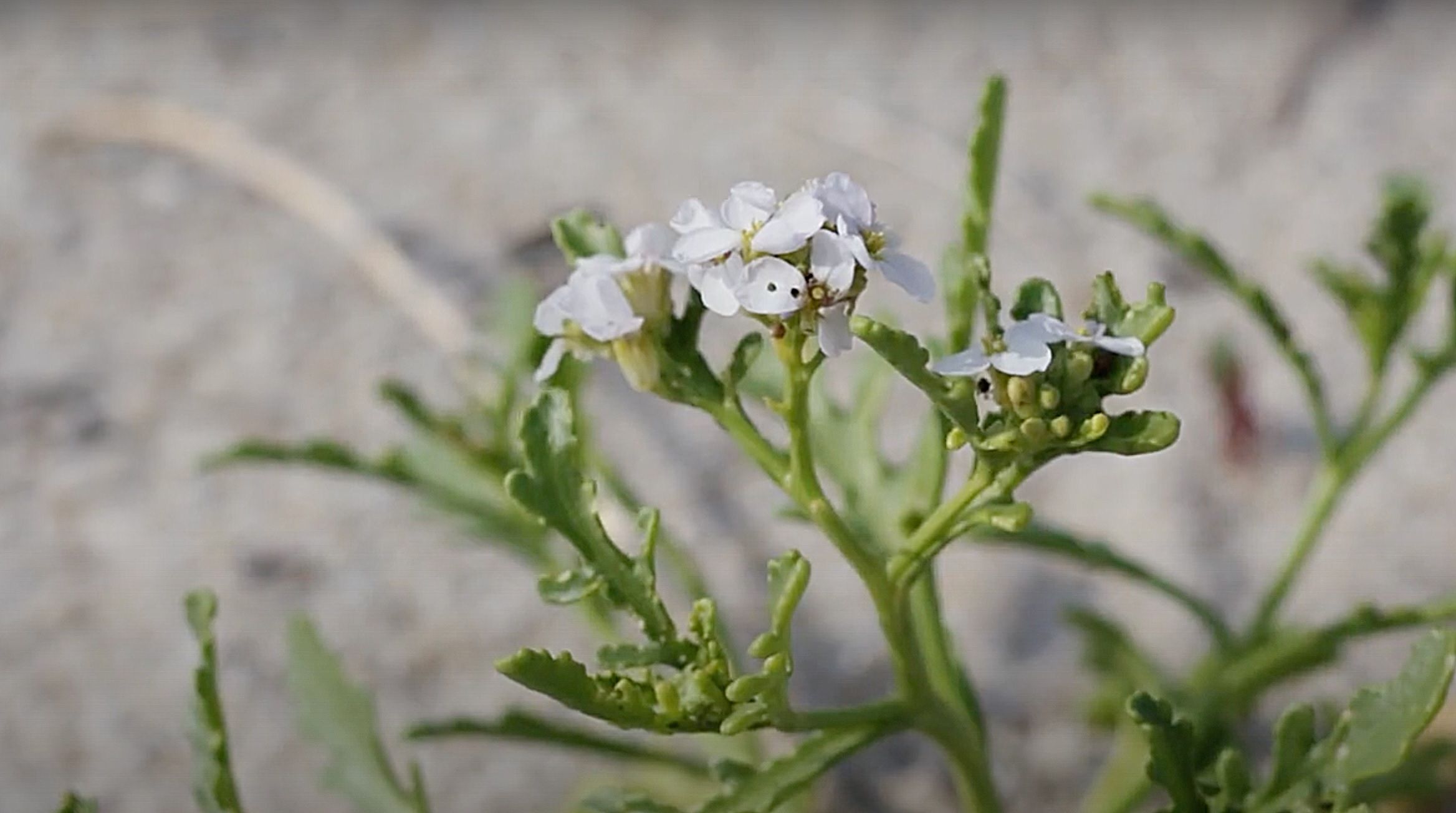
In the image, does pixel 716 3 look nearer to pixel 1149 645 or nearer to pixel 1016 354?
pixel 1149 645

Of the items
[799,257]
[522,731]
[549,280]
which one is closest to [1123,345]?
[799,257]

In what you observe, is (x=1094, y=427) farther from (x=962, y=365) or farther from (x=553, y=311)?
(x=553, y=311)

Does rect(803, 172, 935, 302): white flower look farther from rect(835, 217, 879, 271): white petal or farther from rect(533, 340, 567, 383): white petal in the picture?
rect(533, 340, 567, 383): white petal

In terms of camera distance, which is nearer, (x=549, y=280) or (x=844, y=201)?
(x=844, y=201)

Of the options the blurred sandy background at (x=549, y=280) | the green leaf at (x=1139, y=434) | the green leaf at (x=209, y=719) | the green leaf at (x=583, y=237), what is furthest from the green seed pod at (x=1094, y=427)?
the blurred sandy background at (x=549, y=280)

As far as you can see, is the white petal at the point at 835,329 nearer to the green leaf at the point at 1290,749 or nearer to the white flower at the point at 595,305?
the white flower at the point at 595,305

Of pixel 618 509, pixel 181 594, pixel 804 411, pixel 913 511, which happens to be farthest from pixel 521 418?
pixel 181 594
